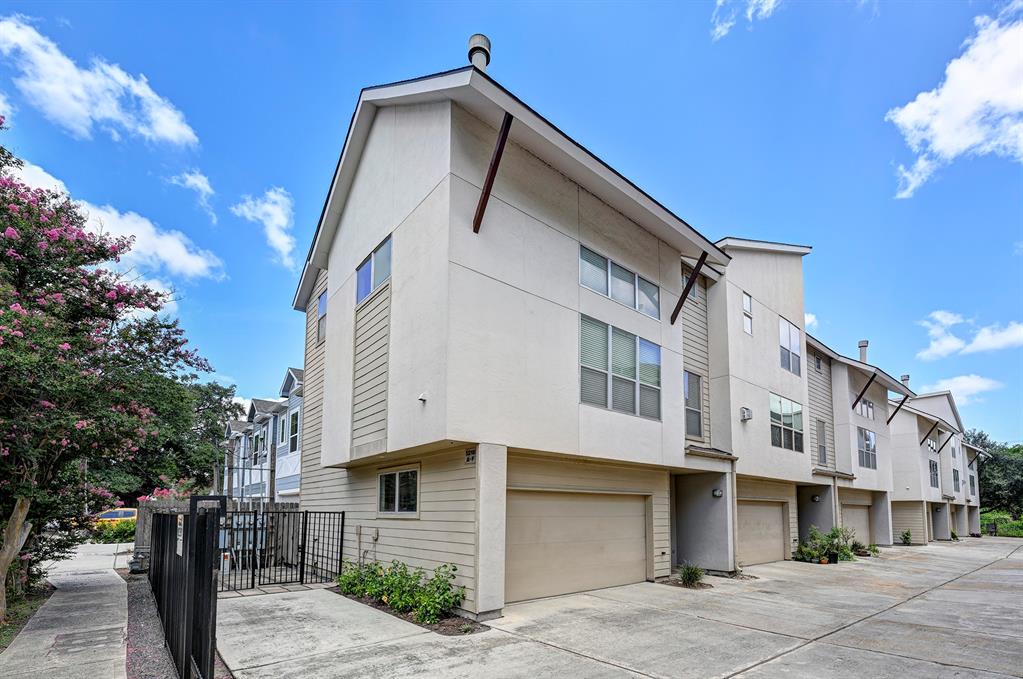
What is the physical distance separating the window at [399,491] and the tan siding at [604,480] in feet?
5.74

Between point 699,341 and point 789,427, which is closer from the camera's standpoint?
point 699,341

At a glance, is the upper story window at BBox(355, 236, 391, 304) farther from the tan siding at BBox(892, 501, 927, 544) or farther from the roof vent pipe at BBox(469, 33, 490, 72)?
the tan siding at BBox(892, 501, 927, 544)

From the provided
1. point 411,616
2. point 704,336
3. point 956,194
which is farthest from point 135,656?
point 956,194

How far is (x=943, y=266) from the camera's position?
29781 millimetres

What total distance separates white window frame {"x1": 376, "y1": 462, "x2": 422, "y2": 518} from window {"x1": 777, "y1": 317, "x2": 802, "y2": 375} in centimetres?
1178

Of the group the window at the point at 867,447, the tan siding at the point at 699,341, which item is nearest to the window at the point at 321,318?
the tan siding at the point at 699,341

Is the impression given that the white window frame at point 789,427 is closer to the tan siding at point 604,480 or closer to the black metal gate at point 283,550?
the tan siding at point 604,480

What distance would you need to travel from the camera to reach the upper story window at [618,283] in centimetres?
1005

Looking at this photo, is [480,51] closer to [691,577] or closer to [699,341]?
[699,341]

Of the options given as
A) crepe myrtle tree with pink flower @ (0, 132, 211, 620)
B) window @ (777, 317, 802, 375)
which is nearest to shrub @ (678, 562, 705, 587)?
window @ (777, 317, 802, 375)

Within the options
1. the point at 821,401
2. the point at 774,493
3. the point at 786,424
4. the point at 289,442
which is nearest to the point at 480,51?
the point at 786,424

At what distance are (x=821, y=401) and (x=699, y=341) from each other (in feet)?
29.5

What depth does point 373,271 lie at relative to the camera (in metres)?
10.7

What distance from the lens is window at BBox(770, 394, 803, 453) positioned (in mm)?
15469
